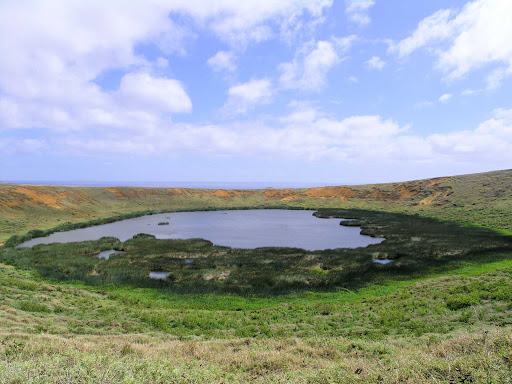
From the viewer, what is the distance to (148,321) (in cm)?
1320

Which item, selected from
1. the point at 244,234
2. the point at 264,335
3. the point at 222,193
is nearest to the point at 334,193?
the point at 222,193

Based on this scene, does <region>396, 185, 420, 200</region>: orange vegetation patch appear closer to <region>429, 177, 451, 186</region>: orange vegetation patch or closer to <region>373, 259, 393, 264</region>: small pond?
<region>429, 177, 451, 186</region>: orange vegetation patch

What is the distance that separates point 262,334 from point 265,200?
286 feet

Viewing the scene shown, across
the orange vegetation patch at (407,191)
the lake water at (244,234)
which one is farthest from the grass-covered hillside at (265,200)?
the lake water at (244,234)

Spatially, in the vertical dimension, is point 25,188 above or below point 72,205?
above

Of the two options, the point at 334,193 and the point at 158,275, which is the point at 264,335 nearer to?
the point at 158,275

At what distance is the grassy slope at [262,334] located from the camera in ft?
20.8

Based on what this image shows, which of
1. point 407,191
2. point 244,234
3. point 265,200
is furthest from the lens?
point 265,200

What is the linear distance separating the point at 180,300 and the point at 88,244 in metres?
21.5

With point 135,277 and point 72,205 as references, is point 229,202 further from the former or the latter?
point 135,277

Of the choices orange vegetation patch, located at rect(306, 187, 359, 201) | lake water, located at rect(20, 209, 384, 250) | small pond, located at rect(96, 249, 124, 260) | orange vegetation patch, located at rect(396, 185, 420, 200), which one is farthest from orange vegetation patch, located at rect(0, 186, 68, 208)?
orange vegetation patch, located at rect(396, 185, 420, 200)

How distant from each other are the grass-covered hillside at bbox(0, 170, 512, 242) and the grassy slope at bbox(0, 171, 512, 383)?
31293mm

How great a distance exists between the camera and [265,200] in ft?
324

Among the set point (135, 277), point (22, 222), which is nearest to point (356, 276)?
point (135, 277)
